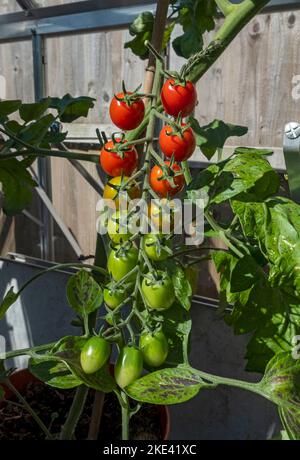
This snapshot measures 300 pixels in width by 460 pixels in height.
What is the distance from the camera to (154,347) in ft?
1.76

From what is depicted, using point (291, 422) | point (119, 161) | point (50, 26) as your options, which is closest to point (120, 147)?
point (119, 161)

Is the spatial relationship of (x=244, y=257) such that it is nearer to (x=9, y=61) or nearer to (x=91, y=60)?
(x=91, y=60)

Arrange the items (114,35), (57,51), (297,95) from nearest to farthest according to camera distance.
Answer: (297,95)
(114,35)
(57,51)

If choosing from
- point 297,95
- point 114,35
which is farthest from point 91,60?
point 297,95

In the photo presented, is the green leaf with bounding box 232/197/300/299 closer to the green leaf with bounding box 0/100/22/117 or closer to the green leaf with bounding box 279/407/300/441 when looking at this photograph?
the green leaf with bounding box 279/407/300/441

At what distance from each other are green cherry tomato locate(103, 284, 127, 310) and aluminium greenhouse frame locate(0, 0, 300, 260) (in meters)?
1.01

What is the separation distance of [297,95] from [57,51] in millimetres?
890

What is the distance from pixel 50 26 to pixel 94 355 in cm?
142

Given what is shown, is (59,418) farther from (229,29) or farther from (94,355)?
(229,29)

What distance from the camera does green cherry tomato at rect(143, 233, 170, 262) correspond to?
0.51 metres

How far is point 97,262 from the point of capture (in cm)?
72

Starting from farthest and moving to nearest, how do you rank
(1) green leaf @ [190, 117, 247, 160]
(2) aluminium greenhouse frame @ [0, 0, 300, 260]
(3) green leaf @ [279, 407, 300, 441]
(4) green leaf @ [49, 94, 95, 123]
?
1. (2) aluminium greenhouse frame @ [0, 0, 300, 260]
2. (4) green leaf @ [49, 94, 95, 123]
3. (1) green leaf @ [190, 117, 247, 160]
4. (3) green leaf @ [279, 407, 300, 441]

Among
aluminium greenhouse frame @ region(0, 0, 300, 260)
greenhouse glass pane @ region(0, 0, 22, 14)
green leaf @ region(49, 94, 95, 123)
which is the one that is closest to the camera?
green leaf @ region(49, 94, 95, 123)

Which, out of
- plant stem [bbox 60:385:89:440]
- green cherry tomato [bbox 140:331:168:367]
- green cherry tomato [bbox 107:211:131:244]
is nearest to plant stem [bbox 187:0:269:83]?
green cherry tomato [bbox 107:211:131:244]
